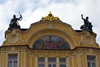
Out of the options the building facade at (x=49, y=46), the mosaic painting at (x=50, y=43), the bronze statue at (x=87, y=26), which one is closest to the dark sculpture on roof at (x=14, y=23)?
the building facade at (x=49, y=46)

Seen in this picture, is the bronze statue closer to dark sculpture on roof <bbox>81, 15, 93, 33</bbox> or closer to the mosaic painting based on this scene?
dark sculpture on roof <bbox>81, 15, 93, 33</bbox>

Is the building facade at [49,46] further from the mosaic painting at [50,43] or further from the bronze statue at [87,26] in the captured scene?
the bronze statue at [87,26]

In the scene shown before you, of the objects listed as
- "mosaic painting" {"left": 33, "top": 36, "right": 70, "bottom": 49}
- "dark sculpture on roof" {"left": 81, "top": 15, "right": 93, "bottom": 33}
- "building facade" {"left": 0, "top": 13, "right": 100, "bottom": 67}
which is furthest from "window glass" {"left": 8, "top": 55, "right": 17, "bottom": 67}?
"dark sculpture on roof" {"left": 81, "top": 15, "right": 93, "bottom": 33}

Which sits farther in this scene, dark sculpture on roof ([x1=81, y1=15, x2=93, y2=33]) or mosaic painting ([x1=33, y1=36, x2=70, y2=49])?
dark sculpture on roof ([x1=81, y1=15, x2=93, y2=33])

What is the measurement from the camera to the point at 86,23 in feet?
79.1

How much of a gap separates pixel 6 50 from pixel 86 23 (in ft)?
26.0

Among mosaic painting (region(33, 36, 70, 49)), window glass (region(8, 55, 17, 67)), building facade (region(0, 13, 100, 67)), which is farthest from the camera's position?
mosaic painting (region(33, 36, 70, 49))

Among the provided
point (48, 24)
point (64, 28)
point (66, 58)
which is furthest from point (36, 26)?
point (66, 58)

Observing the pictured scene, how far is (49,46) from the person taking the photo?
23.1 metres

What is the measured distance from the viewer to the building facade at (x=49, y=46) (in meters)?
21.8

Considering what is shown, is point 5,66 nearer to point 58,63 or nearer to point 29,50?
point 29,50

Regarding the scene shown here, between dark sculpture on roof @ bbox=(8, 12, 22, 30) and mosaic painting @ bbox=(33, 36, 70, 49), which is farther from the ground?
dark sculpture on roof @ bbox=(8, 12, 22, 30)

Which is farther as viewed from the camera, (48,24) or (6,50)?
(48,24)

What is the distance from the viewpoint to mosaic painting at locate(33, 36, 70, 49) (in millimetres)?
23109
